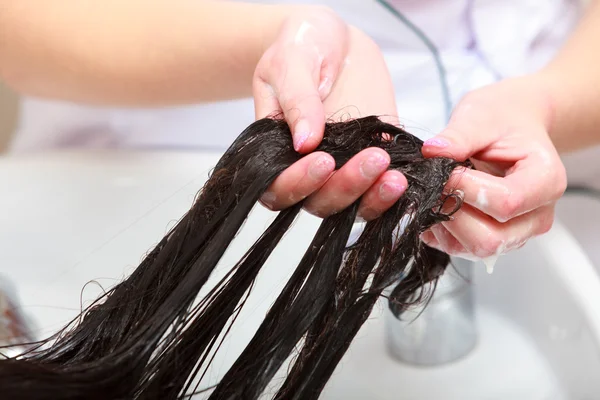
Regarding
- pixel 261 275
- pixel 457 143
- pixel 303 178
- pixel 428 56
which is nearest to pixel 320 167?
pixel 303 178

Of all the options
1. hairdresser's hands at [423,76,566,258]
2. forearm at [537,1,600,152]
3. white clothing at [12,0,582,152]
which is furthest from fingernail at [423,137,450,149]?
white clothing at [12,0,582,152]

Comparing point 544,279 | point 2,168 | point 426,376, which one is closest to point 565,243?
point 544,279

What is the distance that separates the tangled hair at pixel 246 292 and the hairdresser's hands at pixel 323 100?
11mm

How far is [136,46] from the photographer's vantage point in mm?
667

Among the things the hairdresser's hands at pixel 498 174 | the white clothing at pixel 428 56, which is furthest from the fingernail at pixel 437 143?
the white clothing at pixel 428 56

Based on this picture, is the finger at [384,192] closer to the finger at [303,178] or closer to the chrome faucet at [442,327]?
the finger at [303,178]

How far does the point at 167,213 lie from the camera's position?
70 centimetres

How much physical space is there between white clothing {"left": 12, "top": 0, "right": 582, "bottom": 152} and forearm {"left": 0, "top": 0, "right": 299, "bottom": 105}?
0.07m

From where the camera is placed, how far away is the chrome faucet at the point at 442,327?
632mm

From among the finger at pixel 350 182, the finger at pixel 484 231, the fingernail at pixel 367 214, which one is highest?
the finger at pixel 350 182

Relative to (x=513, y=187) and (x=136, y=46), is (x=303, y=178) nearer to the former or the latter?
(x=513, y=187)

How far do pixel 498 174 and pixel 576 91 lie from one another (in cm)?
15

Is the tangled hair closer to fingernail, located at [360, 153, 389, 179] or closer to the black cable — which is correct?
fingernail, located at [360, 153, 389, 179]

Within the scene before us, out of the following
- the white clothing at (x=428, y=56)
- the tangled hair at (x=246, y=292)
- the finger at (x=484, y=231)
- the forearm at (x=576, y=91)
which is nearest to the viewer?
the tangled hair at (x=246, y=292)
